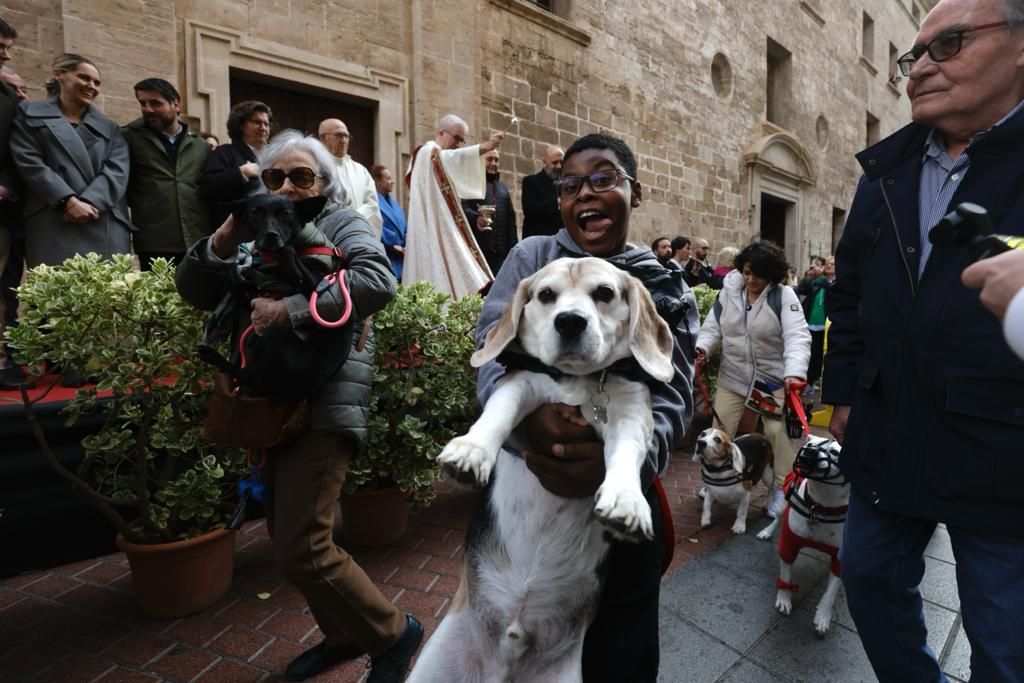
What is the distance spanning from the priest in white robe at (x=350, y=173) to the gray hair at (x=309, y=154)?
2.34 metres

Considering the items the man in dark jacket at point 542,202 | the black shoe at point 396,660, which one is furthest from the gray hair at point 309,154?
the man in dark jacket at point 542,202

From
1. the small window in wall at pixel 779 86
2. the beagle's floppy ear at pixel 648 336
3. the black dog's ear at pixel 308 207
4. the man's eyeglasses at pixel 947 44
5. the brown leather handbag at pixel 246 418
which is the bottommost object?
the brown leather handbag at pixel 246 418

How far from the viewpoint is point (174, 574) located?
9.66ft

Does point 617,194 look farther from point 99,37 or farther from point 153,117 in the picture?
point 99,37

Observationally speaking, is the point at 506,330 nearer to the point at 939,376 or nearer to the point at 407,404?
the point at 939,376

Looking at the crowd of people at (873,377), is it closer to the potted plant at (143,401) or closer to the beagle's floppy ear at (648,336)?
→ the beagle's floppy ear at (648,336)

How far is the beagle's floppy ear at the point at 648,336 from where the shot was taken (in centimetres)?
156

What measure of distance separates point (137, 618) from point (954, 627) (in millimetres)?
4348

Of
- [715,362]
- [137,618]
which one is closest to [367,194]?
[137,618]

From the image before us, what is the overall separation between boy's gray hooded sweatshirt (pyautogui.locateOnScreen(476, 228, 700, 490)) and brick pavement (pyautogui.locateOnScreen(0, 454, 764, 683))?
5.88 feet

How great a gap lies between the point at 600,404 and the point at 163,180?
185 inches

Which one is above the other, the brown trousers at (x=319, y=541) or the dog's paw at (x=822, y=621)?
the brown trousers at (x=319, y=541)

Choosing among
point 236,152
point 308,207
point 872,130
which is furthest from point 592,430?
point 872,130

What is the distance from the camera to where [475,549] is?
1.77 meters
